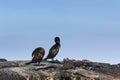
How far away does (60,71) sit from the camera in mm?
34844

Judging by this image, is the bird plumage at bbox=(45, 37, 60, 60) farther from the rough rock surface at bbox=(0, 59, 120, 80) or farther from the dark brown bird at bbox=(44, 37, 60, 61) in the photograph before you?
the rough rock surface at bbox=(0, 59, 120, 80)

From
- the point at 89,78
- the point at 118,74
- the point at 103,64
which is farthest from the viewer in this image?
the point at 103,64

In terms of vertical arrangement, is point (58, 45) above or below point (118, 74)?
above

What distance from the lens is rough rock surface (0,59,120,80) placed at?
3341cm

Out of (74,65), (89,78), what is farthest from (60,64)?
(89,78)

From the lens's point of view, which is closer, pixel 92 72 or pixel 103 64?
pixel 92 72

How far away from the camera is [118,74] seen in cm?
3650

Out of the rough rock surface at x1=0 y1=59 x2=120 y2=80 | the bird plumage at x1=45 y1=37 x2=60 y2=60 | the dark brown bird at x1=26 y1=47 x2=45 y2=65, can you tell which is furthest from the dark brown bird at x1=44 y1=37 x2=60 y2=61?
the dark brown bird at x1=26 y1=47 x2=45 y2=65

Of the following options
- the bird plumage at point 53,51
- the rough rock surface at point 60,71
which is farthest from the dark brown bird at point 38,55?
the bird plumage at point 53,51

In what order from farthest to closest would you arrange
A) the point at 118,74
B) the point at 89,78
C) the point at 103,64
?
the point at 103,64, the point at 118,74, the point at 89,78

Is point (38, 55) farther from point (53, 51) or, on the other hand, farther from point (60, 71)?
point (53, 51)

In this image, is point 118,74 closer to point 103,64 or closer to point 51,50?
point 103,64

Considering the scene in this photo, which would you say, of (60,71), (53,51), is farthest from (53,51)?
(60,71)

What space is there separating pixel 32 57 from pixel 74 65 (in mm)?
3393
